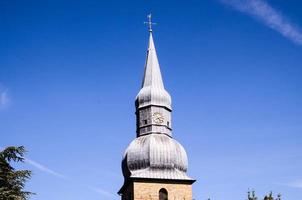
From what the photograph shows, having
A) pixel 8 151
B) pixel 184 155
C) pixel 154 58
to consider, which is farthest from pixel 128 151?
pixel 8 151

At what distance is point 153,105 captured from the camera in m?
47.9

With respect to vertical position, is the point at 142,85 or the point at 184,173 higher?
the point at 142,85

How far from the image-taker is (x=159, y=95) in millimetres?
48531

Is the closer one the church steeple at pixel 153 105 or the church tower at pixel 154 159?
the church tower at pixel 154 159

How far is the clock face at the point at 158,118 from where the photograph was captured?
47.4 metres

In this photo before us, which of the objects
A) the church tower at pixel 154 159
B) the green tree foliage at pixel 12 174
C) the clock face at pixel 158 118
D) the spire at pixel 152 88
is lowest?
the green tree foliage at pixel 12 174

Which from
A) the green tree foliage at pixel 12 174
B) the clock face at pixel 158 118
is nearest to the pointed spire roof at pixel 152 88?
the clock face at pixel 158 118

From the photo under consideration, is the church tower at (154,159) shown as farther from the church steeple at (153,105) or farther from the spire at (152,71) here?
the spire at (152,71)

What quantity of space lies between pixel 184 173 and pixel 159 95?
7137mm

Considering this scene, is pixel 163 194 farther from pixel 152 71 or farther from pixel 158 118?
pixel 152 71

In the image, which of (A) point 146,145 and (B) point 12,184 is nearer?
(B) point 12,184

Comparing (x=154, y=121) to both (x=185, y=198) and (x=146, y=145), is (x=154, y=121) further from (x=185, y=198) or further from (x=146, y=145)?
(x=185, y=198)

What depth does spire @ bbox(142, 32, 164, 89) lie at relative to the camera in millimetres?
49375

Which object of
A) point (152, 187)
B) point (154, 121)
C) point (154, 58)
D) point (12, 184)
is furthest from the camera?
point (154, 58)
